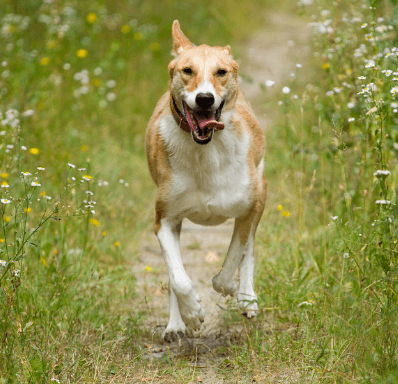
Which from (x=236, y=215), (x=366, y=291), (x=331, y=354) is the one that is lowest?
(x=331, y=354)

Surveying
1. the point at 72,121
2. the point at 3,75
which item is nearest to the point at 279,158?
the point at 72,121

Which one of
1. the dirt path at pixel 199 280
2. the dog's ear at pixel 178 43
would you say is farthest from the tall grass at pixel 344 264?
the dog's ear at pixel 178 43

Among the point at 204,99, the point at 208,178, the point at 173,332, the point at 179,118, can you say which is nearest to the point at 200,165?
the point at 208,178

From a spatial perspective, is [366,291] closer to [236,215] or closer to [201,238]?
[236,215]

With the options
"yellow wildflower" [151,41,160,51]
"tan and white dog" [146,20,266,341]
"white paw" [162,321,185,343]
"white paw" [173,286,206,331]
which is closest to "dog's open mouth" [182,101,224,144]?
"tan and white dog" [146,20,266,341]

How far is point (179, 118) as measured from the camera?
3.35 meters

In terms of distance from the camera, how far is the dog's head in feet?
10.1

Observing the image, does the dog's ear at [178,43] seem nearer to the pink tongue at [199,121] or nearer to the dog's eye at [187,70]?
the dog's eye at [187,70]

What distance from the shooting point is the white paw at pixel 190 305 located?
10.5 feet

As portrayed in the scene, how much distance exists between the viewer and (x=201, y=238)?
5.50 meters

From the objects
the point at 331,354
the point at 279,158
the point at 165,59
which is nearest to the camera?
Answer: the point at 331,354

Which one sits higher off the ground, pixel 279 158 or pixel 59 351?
pixel 279 158

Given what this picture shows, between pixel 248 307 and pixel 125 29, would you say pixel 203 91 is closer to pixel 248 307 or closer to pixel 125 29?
pixel 248 307

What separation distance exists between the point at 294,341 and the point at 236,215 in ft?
2.89
